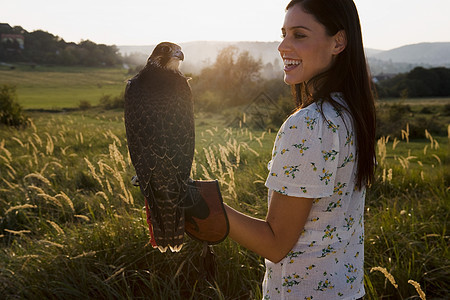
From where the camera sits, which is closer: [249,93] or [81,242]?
[81,242]

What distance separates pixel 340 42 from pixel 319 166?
62cm

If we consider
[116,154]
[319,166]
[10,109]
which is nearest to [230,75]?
[10,109]

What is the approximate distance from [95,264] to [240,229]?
89.1 inches

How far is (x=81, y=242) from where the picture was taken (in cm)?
376

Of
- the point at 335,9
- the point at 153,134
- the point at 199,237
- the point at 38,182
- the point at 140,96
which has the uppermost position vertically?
the point at 335,9

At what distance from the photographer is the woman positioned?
1.51 m

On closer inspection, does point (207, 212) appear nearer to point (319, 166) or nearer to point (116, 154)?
point (319, 166)

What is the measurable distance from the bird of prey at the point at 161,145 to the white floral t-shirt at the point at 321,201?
44cm

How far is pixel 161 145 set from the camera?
173cm

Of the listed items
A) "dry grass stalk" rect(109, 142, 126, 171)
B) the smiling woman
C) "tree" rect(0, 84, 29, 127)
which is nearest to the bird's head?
A: the smiling woman

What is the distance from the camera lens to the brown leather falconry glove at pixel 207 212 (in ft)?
5.37

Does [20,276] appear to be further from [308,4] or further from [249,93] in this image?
[249,93]

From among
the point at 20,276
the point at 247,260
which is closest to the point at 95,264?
the point at 20,276

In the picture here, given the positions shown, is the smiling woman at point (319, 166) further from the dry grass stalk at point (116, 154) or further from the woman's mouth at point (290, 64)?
the dry grass stalk at point (116, 154)
